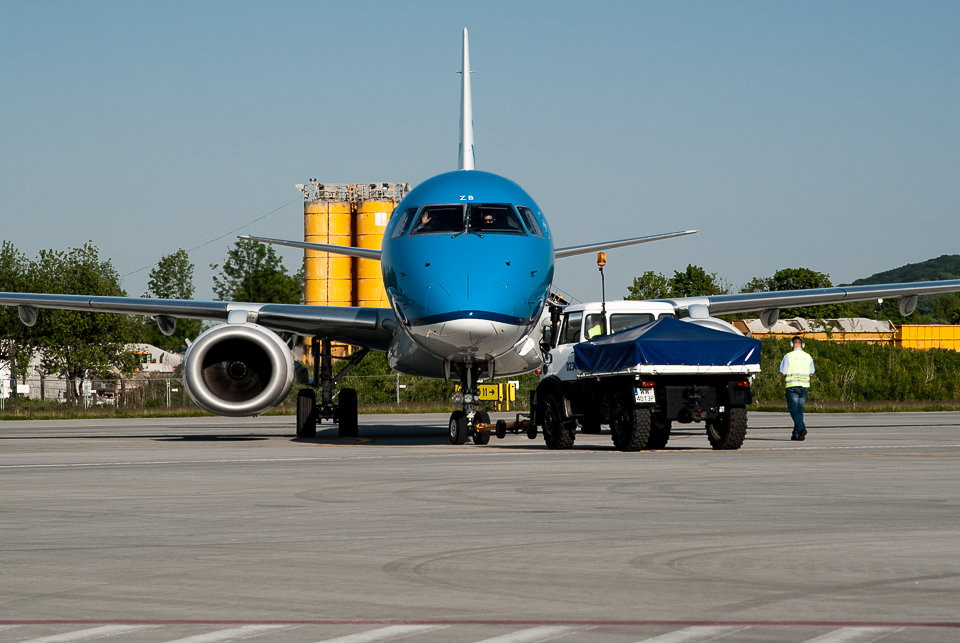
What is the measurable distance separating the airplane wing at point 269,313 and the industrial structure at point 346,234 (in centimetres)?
4915

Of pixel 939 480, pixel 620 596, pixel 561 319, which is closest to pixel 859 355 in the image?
pixel 561 319

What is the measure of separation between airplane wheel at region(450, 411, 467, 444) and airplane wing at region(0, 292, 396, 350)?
2.82m

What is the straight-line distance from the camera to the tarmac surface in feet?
18.4

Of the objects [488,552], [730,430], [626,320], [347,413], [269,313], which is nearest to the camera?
[488,552]

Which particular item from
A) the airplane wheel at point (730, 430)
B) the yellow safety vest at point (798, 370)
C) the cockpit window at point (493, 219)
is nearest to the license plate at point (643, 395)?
the airplane wheel at point (730, 430)

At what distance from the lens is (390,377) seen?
56.3 m

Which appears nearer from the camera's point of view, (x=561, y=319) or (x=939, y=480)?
(x=939, y=480)

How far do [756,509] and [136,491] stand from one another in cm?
579

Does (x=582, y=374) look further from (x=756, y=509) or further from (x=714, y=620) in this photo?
(x=714, y=620)

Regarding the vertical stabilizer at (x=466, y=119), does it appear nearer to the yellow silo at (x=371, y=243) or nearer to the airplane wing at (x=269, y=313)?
the airplane wing at (x=269, y=313)

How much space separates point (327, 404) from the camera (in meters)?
27.1

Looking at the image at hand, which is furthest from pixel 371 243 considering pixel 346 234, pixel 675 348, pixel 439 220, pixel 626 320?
pixel 675 348

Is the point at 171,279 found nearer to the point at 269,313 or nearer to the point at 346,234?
the point at 346,234

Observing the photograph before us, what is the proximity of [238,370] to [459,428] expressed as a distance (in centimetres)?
462
